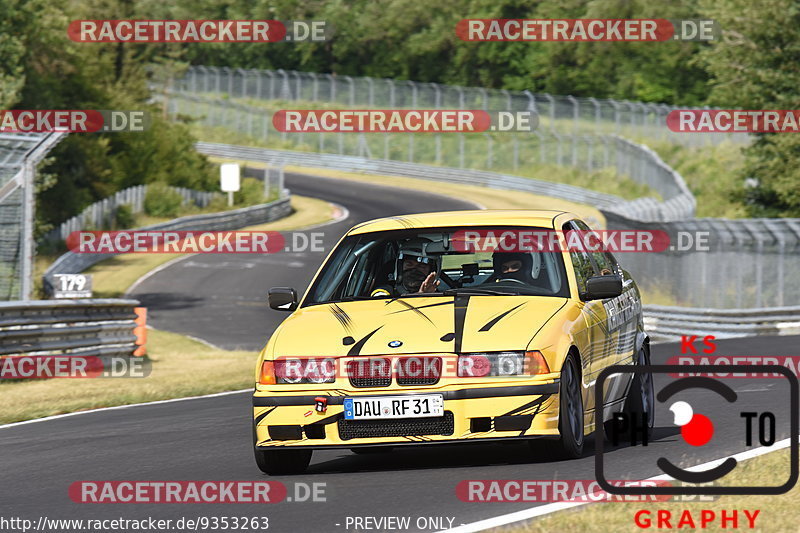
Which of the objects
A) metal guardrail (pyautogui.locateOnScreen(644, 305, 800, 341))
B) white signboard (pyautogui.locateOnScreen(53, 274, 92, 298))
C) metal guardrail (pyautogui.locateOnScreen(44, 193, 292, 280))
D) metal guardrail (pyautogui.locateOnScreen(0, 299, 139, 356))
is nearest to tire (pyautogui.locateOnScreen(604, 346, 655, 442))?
metal guardrail (pyautogui.locateOnScreen(0, 299, 139, 356))

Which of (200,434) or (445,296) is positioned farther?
(200,434)

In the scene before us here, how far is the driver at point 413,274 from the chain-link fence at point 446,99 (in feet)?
155

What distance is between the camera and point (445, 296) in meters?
9.41

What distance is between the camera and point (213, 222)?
166 ft

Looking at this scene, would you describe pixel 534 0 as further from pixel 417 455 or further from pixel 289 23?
pixel 417 455

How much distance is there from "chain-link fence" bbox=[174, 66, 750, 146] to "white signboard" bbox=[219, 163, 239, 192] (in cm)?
1543

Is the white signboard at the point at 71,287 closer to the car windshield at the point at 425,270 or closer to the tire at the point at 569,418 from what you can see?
the car windshield at the point at 425,270

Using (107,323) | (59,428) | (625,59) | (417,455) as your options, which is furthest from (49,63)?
(625,59)

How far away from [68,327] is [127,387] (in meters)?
2.45

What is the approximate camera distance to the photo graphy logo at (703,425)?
243 inches

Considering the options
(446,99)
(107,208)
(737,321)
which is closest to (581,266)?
(737,321)

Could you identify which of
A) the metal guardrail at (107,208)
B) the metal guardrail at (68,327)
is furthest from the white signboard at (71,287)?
the metal guardrail at (107,208)

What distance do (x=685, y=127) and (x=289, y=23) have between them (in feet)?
166

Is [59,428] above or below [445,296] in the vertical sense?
below
